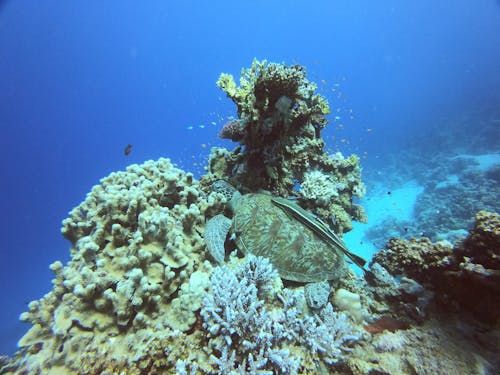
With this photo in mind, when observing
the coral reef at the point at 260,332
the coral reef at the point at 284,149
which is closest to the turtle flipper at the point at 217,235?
the coral reef at the point at 260,332

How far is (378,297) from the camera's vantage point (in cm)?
395

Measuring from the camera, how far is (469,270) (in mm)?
2820

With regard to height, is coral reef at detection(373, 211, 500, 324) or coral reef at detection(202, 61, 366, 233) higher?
coral reef at detection(202, 61, 366, 233)

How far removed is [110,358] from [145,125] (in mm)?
127316

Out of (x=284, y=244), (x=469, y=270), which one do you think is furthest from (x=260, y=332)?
(x=469, y=270)

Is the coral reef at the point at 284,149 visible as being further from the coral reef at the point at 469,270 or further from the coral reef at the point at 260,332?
the coral reef at the point at 260,332

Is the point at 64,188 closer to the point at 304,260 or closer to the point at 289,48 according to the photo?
the point at 304,260

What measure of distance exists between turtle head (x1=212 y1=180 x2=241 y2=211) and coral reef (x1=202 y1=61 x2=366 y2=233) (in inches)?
16.4

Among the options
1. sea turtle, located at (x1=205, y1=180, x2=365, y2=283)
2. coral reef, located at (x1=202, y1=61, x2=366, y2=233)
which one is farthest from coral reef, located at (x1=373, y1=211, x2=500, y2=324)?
coral reef, located at (x1=202, y1=61, x2=366, y2=233)

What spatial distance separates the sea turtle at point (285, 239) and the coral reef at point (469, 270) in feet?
3.16

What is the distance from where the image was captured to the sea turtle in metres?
3.95

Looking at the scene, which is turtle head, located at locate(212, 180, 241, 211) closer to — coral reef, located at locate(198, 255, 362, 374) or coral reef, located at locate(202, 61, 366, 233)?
coral reef, located at locate(202, 61, 366, 233)

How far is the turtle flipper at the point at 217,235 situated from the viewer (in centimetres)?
369

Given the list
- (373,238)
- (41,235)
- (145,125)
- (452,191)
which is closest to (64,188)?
(41,235)
